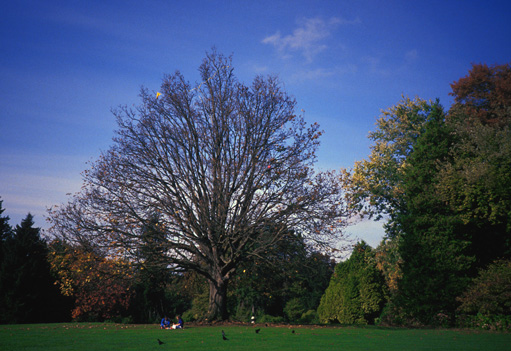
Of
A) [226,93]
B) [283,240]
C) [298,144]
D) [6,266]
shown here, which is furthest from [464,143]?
[6,266]

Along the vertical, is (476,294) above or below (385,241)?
below

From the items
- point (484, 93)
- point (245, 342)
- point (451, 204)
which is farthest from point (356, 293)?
point (245, 342)

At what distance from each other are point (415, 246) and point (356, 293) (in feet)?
62.2

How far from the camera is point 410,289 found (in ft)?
77.6

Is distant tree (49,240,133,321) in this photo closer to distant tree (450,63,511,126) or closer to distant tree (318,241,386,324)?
distant tree (450,63,511,126)

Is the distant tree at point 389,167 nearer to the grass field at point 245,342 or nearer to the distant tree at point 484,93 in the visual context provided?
the distant tree at point 484,93

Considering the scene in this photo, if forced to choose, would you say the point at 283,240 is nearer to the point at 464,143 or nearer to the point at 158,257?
the point at 158,257

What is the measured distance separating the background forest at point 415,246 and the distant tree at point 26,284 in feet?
0.28

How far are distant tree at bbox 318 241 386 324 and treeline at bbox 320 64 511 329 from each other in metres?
10.6

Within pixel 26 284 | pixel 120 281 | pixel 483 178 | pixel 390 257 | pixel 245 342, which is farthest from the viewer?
pixel 26 284

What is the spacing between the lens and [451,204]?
22.8 metres

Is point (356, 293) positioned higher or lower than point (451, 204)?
lower

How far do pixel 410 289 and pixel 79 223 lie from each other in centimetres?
1831

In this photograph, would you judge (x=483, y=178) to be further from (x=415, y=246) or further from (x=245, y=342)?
(x=245, y=342)
